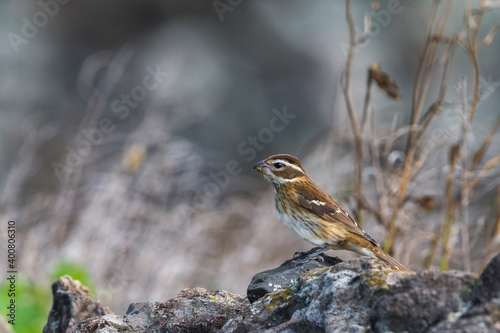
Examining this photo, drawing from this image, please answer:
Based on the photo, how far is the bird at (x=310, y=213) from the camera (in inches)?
181

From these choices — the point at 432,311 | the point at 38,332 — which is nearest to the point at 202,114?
the point at 38,332

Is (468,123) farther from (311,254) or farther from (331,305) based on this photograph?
(331,305)

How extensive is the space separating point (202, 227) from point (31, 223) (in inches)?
74.6

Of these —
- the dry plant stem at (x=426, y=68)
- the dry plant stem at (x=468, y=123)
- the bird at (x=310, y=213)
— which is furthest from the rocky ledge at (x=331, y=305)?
the dry plant stem at (x=426, y=68)

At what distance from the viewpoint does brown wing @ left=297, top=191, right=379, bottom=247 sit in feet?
15.3

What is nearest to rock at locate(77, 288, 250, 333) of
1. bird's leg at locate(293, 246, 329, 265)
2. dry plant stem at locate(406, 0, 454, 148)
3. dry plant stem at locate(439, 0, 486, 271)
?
bird's leg at locate(293, 246, 329, 265)

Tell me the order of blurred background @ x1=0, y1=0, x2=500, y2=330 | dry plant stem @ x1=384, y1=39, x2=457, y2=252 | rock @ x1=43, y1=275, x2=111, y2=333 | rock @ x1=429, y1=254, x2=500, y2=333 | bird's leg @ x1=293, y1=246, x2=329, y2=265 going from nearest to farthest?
1. rock @ x1=429, y1=254, x2=500, y2=333
2. bird's leg @ x1=293, y1=246, x2=329, y2=265
3. rock @ x1=43, y1=275, x2=111, y2=333
4. dry plant stem @ x1=384, y1=39, x2=457, y2=252
5. blurred background @ x1=0, y1=0, x2=500, y2=330

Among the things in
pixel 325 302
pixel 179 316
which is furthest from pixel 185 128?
pixel 325 302

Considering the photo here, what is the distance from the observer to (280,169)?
15.6 ft

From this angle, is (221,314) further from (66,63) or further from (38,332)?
(66,63)

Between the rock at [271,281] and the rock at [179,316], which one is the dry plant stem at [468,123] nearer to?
the rock at [271,281]

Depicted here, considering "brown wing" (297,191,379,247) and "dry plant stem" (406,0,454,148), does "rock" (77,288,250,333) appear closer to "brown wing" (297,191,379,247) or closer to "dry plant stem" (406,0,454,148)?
"brown wing" (297,191,379,247)

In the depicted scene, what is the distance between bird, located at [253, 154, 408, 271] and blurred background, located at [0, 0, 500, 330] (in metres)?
1.15

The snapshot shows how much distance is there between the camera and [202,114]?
9.28 meters
